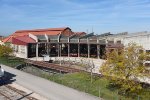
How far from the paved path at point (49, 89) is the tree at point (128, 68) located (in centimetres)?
331

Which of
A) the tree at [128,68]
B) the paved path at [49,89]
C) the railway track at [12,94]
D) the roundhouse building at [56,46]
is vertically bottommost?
the railway track at [12,94]

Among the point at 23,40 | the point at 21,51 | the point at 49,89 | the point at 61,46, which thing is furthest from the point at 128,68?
the point at 21,51

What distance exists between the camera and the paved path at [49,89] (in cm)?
2648

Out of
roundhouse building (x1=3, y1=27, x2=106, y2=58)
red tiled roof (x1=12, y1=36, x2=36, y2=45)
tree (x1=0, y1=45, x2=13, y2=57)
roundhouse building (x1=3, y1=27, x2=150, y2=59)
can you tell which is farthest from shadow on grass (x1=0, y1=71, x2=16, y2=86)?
red tiled roof (x1=12, y1=36, x2=36, y2=45)

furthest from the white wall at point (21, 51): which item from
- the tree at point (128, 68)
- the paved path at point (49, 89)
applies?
the tree at point (128, 68)

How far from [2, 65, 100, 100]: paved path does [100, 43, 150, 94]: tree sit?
3314 mm

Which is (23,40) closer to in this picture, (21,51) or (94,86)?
(21,51)

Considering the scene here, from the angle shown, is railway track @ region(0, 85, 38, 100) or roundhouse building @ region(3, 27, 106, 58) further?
roundhouse building @ region(3, 27, 106, 58)

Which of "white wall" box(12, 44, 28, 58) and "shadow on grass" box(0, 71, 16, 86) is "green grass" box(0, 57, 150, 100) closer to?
"shadow on grass" box(0, 71, 16, 86)

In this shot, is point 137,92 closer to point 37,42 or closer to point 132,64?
point 132,64

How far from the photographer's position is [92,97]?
1037 inches

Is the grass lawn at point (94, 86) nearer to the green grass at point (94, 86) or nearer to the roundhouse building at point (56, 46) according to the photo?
the green grass at point (94, 86)

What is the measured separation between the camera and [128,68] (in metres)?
27.6

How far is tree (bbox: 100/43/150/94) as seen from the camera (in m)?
26.9
